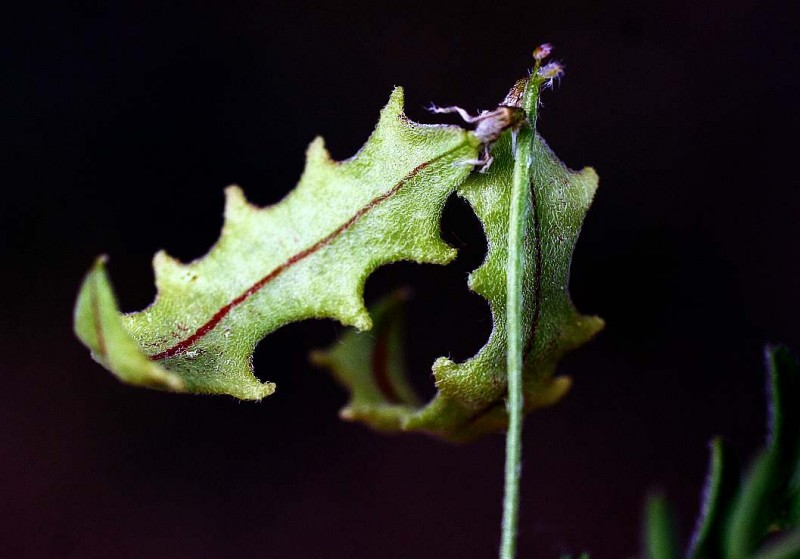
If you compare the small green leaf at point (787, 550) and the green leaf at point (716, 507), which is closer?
the small green leaf at point (787, 550)

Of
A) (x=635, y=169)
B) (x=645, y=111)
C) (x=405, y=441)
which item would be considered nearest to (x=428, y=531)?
(x=405, y=441)

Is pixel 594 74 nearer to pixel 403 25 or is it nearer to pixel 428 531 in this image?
pixel 403 25

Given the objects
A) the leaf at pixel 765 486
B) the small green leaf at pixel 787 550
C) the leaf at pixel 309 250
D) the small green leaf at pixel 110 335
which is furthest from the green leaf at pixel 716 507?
the small green leaf at pixel 110 335

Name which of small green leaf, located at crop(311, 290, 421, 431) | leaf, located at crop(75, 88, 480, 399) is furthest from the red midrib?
small green leaf, located at crop(311, 290, 421, 431)

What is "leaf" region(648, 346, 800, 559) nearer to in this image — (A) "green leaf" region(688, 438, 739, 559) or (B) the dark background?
(A) "green leaf" region(688, 438, 739, 559)

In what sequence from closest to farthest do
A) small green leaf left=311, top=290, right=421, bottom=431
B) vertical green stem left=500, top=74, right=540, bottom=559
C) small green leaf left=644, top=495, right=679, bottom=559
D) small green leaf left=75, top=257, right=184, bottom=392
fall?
small green leaf left=75, top=257, right=184, bottom=392 → vertical green stem left=500, top=74, right=540, bottom=559 → small green leaf left=644, top=495, right=679, bottom=559 → small green leaf left=311, top=290, right=421, bottom=431

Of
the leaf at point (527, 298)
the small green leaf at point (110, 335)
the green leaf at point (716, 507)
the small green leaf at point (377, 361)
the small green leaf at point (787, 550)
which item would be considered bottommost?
the small green leaf at point (787, 550)

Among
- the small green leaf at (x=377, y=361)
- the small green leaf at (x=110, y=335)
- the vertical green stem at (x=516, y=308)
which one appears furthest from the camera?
the small green leaf at (x=377, y=361)

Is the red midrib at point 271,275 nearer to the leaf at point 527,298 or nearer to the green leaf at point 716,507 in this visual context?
the leaf at point 527,298
